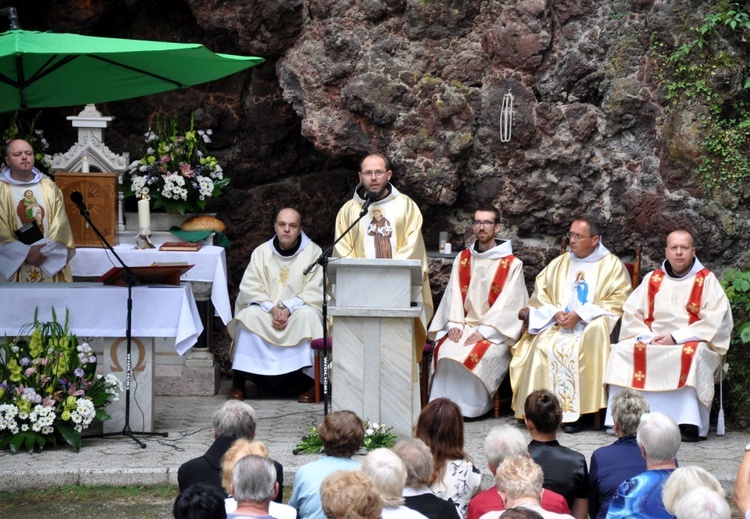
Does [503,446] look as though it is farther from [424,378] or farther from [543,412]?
[424,378]

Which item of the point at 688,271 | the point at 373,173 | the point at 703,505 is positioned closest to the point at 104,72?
the point at 373,173

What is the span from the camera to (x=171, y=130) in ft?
35.2

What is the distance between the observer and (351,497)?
3.55 metres

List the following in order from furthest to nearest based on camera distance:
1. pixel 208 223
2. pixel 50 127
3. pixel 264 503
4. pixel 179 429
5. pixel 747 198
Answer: pixel 50 127 → pixel 208 223 → pixel 747 198 → pixel 179 429 → pixel 264 503

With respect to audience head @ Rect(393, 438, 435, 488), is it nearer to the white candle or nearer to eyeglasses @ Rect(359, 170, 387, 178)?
eyeglasses @ Rect(359, 170, 387, 178)

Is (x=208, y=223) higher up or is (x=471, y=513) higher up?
(x=208, y=223)

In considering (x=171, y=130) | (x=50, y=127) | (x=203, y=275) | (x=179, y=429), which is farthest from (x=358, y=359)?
(x=50, y=127)

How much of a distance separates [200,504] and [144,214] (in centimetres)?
Result: 680

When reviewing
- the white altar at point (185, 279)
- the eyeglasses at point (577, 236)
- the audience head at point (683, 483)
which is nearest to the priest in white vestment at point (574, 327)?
the eyeglasses at point (577, 236)

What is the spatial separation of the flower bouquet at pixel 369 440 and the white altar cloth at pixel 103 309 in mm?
1187

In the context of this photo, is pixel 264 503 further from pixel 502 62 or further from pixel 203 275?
pixel 502 62

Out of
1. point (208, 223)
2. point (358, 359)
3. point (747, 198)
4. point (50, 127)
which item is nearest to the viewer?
point (358, 359)

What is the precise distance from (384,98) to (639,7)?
2.28m

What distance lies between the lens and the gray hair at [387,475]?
3969mm
